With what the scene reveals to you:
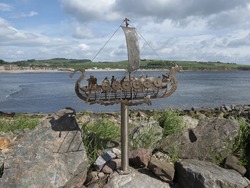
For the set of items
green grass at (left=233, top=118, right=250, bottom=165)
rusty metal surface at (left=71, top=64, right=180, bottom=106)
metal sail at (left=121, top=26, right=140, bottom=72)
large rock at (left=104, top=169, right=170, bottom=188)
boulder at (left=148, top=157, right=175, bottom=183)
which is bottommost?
large rock at (left=104, top=169, right=170, bottom=188)

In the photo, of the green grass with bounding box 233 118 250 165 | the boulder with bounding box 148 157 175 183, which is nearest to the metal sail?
the boulder with bounding box 148 157 175 183

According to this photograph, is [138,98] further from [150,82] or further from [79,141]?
[79,141]

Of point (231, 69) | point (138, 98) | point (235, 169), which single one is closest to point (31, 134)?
point (138, 98)

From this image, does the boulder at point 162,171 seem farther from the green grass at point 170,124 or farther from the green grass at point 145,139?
the green grass at point 170,124

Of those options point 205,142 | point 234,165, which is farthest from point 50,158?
point 234,165

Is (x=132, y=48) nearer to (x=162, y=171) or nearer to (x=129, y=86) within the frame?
(x=129, y=86)

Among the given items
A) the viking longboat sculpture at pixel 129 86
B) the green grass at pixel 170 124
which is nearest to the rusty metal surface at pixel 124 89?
the viking longboat sculpture at pixel 129 86

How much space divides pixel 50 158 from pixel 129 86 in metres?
2.21

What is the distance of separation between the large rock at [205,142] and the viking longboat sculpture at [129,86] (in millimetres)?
1602

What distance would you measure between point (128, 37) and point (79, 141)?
2.47 m

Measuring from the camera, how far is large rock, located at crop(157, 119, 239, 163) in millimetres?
8891

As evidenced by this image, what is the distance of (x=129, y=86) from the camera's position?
793cm

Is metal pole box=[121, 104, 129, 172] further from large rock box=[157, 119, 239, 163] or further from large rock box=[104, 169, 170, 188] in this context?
large rock box=[157, 119, 239, 163]

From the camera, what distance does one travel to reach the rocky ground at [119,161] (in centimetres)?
765
